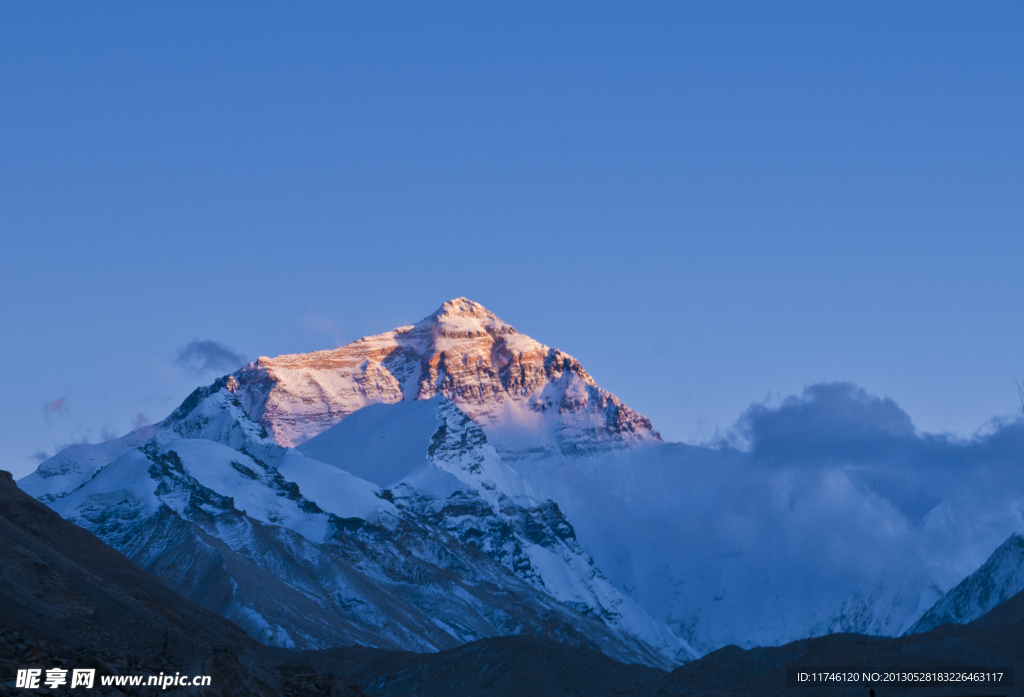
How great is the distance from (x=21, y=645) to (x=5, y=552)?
4317 cm

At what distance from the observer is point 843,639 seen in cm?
10038

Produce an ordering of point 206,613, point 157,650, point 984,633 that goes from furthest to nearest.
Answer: point 206,613 → point 157,650 → point 984,633

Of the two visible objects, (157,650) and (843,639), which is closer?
(843,639)

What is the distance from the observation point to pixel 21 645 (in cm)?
7662

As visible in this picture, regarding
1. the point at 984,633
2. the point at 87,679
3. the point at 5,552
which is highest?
the point at 5,552

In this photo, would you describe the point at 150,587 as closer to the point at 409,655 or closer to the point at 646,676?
the point at 409,655

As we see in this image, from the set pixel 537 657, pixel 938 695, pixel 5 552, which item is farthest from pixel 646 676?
pixel 5 552

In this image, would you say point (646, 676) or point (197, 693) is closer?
point (197, 693)

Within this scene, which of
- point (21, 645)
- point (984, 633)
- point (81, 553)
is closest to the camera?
point (21, 645)

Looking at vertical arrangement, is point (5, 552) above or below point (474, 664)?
above

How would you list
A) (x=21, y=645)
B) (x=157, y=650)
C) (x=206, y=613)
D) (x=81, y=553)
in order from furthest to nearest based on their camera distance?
1. (x=206, y=613)
2. (x=81, y=553)
3. (x=157, y=650)
4. (x=21, y=645)

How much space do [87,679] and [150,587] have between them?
8530 cm

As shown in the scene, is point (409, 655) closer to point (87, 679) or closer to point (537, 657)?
point (537, 657)

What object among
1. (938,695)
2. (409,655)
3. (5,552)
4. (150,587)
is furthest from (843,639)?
(150,587)
